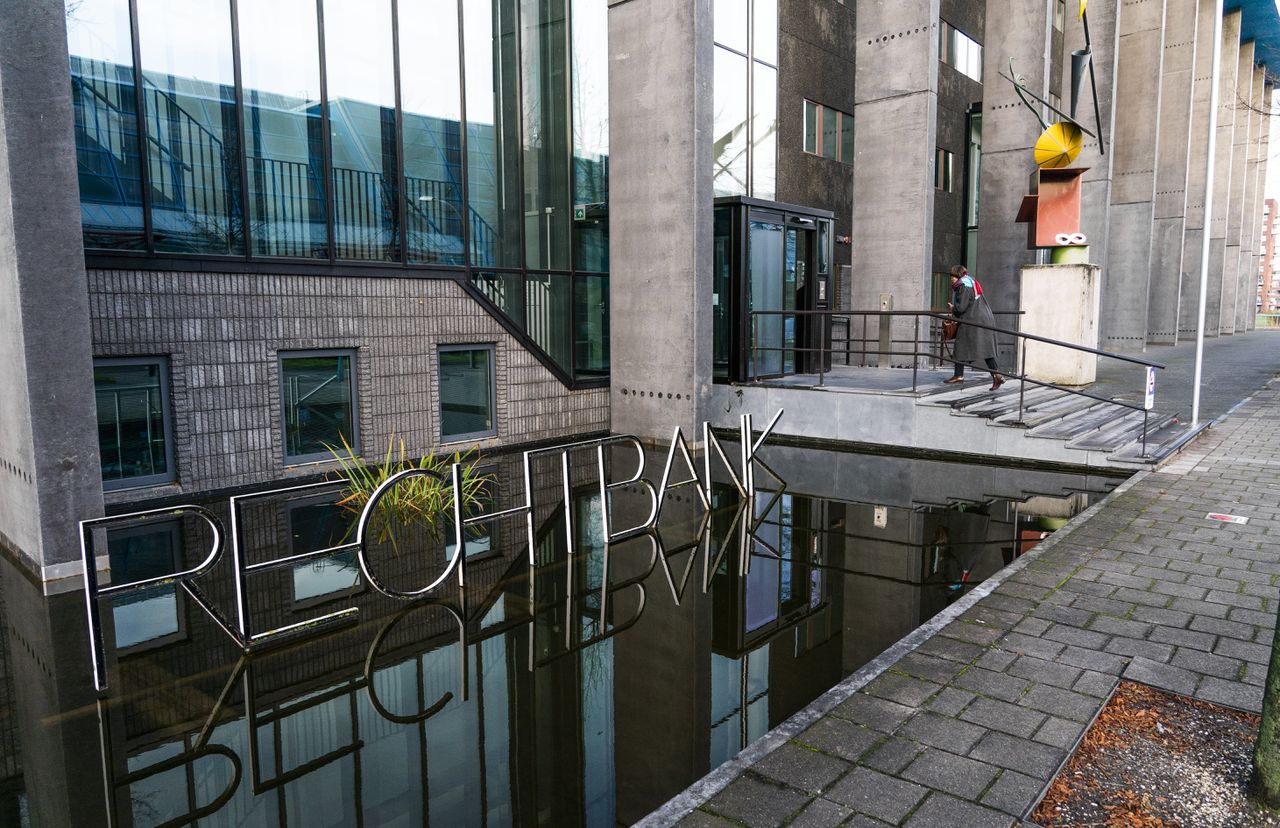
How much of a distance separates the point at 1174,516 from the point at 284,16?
11040mm

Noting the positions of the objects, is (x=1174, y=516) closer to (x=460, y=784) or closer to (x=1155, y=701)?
(x=1155, y=701)

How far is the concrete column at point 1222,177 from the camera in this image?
41.1 metres

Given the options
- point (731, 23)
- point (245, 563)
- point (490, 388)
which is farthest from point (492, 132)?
point (245, 563)

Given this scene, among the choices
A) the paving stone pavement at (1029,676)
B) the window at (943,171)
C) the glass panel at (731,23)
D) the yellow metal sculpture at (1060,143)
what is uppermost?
the glass panel at (731,23)

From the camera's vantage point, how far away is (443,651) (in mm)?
5266

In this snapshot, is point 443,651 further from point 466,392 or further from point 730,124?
point 730,124

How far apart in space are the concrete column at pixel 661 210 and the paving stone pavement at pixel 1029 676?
6.41m

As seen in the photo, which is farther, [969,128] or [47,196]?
[969,128]

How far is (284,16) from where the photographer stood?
10.4 meters

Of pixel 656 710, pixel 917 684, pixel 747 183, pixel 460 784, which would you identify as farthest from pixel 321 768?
pixel 747 183

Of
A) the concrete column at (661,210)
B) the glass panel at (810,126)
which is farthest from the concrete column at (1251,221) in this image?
the concrete column at (661,210)

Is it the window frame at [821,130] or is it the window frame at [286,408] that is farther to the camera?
the window frame at [821,130]

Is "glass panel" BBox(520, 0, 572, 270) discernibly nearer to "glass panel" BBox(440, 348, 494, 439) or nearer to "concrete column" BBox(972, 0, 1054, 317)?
"glass panel" BBox(440, 348, 494, 439)

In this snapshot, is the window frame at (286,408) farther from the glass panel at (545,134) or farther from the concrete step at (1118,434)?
the concrete step at (1118,434)
